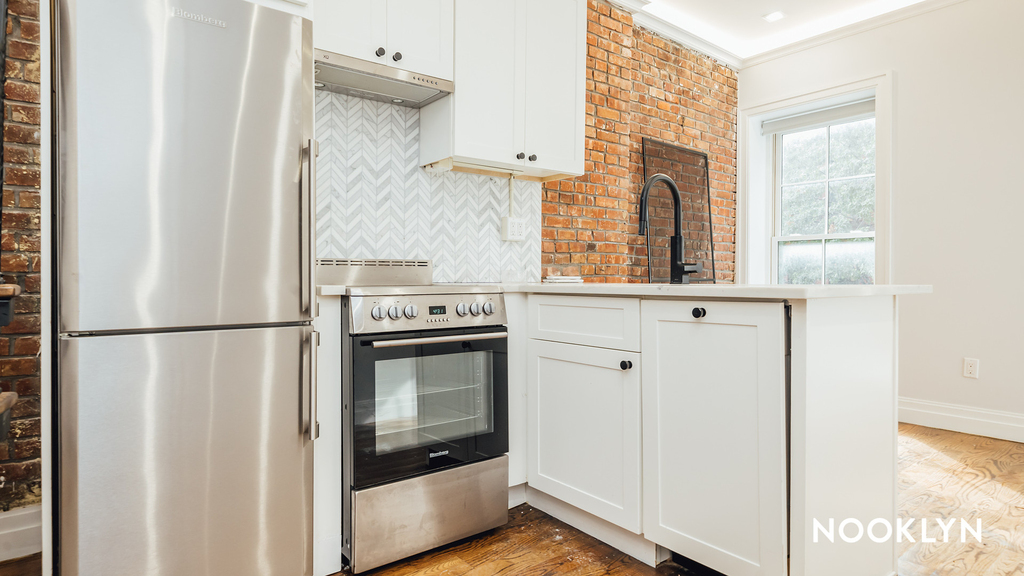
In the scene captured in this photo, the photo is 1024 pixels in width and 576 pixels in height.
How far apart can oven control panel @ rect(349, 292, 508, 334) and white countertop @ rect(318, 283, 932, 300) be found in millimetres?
107

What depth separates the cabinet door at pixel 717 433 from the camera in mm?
1484

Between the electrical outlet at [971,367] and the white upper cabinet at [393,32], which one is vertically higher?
the white upper cabinet at [393,32]

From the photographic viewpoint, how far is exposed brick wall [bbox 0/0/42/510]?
74.7 inches

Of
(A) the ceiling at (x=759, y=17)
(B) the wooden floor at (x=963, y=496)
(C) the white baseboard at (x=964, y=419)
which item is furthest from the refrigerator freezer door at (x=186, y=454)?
(C) the white baseboard at (x=964, y=419)

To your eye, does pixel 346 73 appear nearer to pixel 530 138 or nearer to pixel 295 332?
pixel 530 138

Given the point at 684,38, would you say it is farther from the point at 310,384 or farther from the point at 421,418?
the point at 310,384

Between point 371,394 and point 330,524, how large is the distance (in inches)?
17.2

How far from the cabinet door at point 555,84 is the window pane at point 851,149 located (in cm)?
255

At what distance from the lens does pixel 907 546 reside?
77.7 inches

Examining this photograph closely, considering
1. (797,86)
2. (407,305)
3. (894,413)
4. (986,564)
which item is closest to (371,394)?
(407,305)

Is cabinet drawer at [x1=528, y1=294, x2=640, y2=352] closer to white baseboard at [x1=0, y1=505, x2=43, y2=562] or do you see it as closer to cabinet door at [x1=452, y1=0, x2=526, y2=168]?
cabinet door at [x1=452, y1=0, x2=526, y2=168]

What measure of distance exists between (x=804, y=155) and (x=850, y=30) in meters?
0.93

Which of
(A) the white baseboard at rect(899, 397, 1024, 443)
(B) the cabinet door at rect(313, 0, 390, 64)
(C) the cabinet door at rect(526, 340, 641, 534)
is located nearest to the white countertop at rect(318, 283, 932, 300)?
(C) the cabinet door at rect(526, 340, 641, 534)

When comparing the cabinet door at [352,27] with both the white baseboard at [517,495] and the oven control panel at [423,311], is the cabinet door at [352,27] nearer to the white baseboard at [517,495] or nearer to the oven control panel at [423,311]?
the oven control panel at [423,311]
